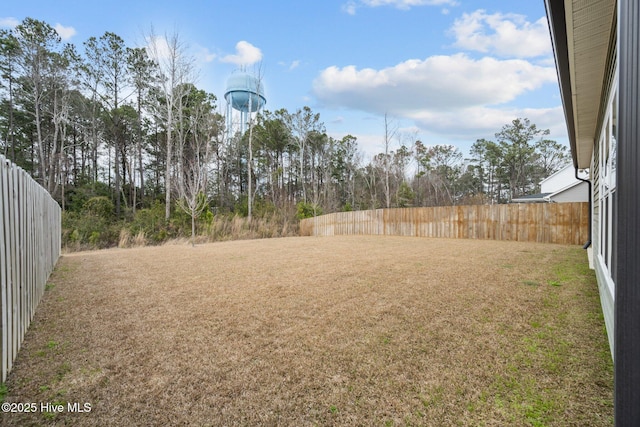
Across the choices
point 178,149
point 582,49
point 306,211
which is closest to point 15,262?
A: point 582,49

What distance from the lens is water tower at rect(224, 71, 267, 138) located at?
19.4 metres

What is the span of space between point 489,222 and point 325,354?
9648 millimetres

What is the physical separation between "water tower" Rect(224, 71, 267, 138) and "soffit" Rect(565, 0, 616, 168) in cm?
1828

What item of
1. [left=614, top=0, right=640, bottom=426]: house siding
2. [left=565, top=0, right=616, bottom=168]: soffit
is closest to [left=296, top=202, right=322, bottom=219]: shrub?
[left=565, top=0, right=616, bottom=168]: soffit

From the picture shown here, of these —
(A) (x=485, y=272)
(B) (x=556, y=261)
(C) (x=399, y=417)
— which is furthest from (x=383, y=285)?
(B) (x=556, y=261)

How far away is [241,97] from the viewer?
19984mm

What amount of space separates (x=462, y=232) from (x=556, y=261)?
17.6 ft

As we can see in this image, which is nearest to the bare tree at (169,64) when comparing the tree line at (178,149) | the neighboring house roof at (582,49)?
the tree line at (178,149)

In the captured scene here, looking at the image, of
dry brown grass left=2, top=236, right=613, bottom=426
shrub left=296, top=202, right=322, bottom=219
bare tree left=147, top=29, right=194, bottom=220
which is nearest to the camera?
dry brown grass left=2, top=236, right=613, bottom=426

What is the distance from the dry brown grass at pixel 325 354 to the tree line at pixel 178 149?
7145mm

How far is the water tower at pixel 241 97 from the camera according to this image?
19.4 m

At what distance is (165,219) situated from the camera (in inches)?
555

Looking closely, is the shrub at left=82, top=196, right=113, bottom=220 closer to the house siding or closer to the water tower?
the water tower

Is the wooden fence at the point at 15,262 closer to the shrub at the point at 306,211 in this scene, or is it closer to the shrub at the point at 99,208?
the shrub at the point at 99,208
